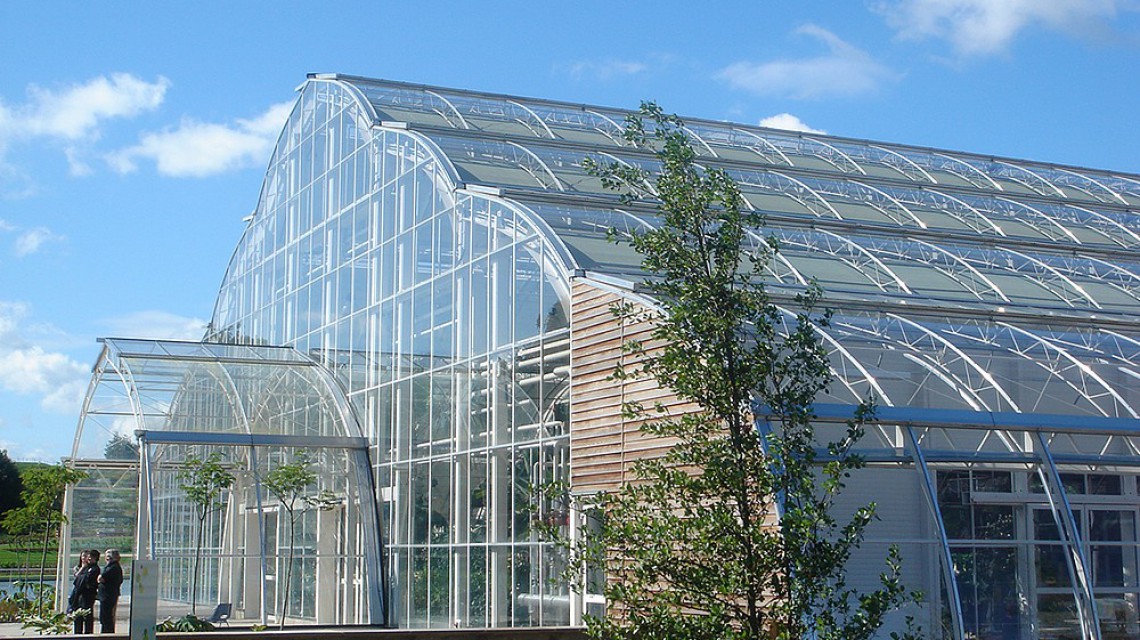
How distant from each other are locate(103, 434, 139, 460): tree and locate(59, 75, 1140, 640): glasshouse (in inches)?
2.9

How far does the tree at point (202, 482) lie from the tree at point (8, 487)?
6710 cm

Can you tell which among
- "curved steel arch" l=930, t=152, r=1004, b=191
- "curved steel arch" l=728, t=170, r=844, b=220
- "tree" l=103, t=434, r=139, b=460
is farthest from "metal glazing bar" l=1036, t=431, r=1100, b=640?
"curved steel arch" l=930, t=152, r=1004, b=191

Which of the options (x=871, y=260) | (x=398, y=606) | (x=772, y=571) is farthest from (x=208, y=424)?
(x=772, y=571)

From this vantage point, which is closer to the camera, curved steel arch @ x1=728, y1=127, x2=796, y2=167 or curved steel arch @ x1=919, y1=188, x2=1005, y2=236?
curved steel arch @ x1=919, y1=188, x2=1005, y2=236

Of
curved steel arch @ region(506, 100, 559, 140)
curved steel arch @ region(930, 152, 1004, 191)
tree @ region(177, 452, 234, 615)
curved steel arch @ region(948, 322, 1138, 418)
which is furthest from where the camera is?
curved steel arch @ region(930, 152, 1004, 191)

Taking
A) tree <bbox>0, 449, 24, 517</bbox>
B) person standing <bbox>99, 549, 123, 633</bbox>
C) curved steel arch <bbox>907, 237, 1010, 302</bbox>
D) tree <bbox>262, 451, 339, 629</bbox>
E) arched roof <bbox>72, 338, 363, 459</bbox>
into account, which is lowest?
person standing <bbox>99, 549, 123, 633</bbox>

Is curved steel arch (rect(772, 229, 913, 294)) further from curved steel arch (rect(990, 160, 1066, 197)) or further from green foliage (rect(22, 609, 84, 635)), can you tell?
green foliage (rect(22, 609, 84, 635))

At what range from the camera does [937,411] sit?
711 inches

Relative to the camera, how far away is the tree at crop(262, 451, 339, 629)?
93.7 ft

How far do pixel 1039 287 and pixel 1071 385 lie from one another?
7234 mm

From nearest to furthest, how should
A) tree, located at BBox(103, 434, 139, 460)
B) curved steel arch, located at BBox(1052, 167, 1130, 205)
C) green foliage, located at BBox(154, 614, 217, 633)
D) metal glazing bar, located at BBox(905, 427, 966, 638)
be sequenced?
metal glazing bar, located at BBox(905, 427, 966, 638), green foliage, located at BBox(154, 614, 217, 633), tree, located at BBox(103, 434, 139, 460), curved steel arch, located at BBox(1052, 167, 1130, 205)

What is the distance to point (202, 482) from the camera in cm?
2784

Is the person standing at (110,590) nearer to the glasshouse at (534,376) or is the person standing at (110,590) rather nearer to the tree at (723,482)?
the glasshouse at (534,376)

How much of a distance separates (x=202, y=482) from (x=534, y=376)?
8751mm
